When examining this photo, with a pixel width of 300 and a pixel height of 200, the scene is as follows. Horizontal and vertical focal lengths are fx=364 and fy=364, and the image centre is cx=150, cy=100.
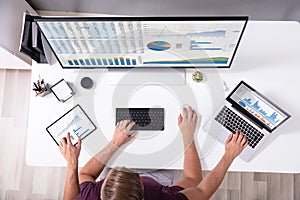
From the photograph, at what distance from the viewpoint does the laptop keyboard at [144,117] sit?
5.10 feet

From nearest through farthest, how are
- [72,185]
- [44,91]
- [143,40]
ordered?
1. [143,40]
2. [72,185]
3. [44,91]

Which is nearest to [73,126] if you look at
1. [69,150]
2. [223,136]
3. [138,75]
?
[69,150]

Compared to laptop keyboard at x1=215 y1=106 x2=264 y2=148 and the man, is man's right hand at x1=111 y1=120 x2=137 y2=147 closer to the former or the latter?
the man

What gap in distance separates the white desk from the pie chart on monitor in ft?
0.80

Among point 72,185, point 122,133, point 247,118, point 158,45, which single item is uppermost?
point 158,45

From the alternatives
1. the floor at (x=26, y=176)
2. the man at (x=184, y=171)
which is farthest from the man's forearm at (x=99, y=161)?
the floor at (x=26, y=176)

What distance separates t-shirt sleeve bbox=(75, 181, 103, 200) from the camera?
54.2 inches

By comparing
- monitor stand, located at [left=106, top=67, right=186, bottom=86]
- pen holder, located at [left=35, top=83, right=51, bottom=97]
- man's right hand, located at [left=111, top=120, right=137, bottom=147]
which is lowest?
man's right hand, located at [left=111, top=120, right=137, bottom=147]

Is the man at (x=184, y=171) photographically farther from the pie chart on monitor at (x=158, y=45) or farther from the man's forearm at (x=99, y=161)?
the pie chart on monitor at (x=158, y=45)

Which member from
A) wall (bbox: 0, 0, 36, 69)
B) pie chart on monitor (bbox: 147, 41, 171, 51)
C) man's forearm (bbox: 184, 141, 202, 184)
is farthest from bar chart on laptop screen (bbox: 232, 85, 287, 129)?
wall (bbox: 0, 0, 36, 69)

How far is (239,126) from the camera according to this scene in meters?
1.50

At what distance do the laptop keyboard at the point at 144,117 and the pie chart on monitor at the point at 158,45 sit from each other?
302 millimetres

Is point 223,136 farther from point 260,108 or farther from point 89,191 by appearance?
point 89,191

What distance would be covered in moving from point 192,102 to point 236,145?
0.25 meters
